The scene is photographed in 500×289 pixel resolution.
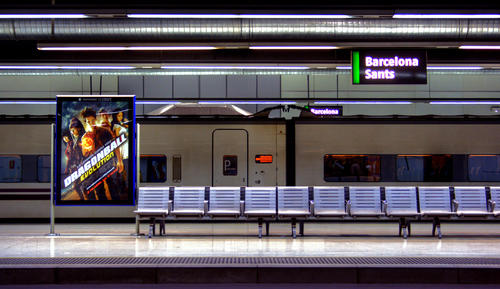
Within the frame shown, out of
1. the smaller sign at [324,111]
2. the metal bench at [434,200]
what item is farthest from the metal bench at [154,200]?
the smaller sign at [324,111]

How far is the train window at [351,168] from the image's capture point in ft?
43.7

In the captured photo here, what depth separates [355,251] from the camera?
8523mm

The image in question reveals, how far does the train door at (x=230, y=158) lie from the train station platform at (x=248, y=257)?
194 centimetres

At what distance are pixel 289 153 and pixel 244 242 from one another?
13.3 ft

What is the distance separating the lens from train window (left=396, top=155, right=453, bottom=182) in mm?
13391

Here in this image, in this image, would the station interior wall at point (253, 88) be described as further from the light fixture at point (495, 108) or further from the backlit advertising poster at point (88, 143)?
the backlit advertising poster at point (88, 143)

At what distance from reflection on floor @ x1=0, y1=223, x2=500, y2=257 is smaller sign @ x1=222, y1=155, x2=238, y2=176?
131 cm

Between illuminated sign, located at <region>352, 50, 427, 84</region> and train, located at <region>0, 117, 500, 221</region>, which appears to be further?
→ train, located at <region>0, 117, 500, 221</region>

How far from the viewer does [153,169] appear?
13.4 m

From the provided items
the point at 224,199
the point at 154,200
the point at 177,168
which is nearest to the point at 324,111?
the point at 177,168

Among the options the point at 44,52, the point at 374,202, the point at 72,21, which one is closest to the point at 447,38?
the point at 374,202

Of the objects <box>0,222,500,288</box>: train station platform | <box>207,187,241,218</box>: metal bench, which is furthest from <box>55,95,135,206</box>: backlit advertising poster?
<box>207,187,241,218</box>: metal bench

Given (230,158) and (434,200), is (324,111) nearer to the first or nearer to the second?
(230,158)

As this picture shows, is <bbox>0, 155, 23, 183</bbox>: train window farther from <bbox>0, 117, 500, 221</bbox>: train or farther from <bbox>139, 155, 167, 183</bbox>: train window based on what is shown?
<bbox>139, 155, 167, 183</bbox>: train window
